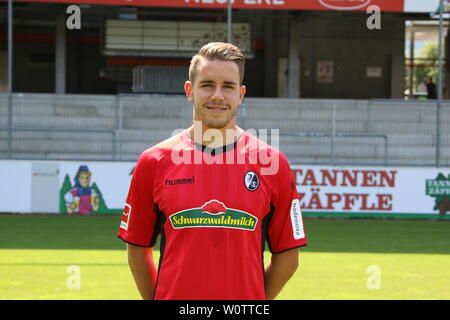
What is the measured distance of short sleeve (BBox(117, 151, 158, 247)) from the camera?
3299mm

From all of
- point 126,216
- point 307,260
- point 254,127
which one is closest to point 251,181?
point 126,216

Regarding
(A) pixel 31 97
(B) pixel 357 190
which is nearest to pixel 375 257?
(B) pixel 357 190

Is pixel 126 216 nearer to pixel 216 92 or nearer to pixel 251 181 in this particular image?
pixel 251 181

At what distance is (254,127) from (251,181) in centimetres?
1551

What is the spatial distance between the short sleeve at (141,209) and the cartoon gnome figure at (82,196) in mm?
13119

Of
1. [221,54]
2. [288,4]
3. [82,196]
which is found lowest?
[82,196]

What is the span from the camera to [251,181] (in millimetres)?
3221

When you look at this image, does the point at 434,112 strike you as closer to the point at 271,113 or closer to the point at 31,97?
the point at 271,113

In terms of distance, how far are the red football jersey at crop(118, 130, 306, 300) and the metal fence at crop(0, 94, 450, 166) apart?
1358cm

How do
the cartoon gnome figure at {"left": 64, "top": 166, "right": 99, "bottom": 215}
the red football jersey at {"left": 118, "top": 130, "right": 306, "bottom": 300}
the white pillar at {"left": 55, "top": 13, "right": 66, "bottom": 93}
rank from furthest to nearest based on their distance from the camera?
the white pillar at {"left": 55, "top": 13, "right": 66, "bottom": 93}
the cartoon gnome figure at {"left": 64, "top": 166, "right": 99, "bottom": 215}
the red football jersey at {"left": 118, "top": 130, "right": 306, "bottom": 300}

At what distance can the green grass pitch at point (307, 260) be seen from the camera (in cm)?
855

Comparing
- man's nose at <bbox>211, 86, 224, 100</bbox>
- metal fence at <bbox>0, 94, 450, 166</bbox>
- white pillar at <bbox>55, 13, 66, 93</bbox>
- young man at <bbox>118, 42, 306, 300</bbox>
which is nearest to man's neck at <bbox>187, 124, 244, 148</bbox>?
young man at <bbox>118, 42, 306, 300</bbox>

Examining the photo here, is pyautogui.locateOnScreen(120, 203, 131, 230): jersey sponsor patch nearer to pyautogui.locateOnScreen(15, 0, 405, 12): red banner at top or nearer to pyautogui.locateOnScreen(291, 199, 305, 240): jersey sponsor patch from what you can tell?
pyautogui.locateOnScreen(291, 199, 305, 240): jersey sponsor patch

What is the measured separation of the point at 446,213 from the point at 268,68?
40.4ft
